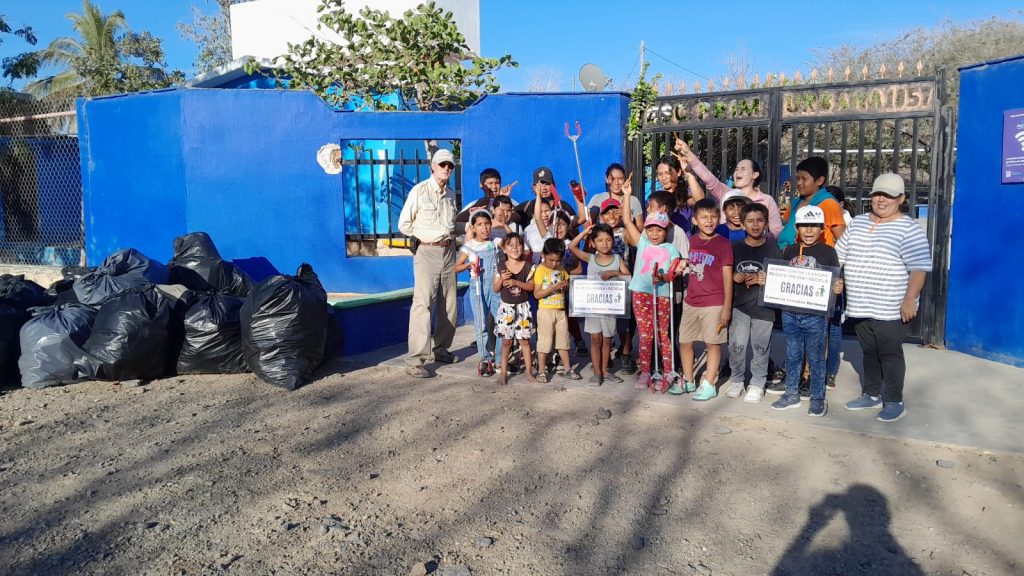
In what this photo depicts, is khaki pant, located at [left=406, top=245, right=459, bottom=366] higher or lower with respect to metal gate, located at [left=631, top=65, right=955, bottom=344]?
lower

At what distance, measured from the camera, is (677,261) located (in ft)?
17.1

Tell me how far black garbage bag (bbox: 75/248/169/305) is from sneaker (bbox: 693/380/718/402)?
442 cm

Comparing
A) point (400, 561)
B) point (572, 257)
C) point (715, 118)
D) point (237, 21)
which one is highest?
point (237, 21)

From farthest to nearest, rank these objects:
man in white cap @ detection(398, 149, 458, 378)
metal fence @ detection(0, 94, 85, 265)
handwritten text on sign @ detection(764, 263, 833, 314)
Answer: metal fence @ detection(0, 94, 85, 265), man in white cap @ detection(398, 149, 458, 378), handwritten text on sign @ detection(764, 263, 833, 314)

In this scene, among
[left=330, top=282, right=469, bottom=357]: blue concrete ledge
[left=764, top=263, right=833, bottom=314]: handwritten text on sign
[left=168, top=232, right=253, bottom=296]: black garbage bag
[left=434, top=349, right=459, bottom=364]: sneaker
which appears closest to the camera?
[left=764, top=263, right=833, bottom=314]: handwritten text on sign

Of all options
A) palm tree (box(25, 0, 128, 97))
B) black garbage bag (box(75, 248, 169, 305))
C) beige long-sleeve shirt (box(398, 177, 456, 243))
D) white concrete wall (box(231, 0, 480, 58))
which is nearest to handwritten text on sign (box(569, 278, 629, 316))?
beige long-sleeve shirt (box(398, 177, 456, 243))

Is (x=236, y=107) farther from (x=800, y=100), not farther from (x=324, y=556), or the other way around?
(x=324, y=556)

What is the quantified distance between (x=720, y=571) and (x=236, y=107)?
24.8 feet

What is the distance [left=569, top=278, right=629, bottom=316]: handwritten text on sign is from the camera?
5453mm

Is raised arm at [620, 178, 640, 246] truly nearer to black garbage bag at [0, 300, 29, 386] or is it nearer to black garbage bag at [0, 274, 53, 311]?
black garbage bag at [0, 300, 29, 386]

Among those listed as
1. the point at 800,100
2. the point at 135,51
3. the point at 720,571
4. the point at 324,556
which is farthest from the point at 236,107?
the point at 135,51

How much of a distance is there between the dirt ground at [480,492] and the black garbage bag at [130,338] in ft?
1.09

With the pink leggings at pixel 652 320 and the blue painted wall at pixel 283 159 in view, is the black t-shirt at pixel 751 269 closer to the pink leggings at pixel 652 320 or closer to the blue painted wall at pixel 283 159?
the pink leggings at pixel 652 320

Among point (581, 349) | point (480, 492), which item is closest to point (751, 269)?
point (581, 349)
